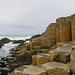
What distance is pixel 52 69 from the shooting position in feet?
9.04

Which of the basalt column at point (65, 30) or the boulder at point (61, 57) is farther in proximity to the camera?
the basalt column at point (65, 30)

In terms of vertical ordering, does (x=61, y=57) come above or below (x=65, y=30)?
below

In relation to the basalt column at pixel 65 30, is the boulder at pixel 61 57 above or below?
below

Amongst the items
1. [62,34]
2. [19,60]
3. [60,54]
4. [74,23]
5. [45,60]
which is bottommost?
[19,60]

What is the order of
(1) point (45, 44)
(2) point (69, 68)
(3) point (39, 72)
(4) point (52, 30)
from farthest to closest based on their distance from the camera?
(4) point (52, 30) → (1) point (45, 44) → (2) point (69, 68) → (3) point (39, 72)

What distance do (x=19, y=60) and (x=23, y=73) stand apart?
778 cm

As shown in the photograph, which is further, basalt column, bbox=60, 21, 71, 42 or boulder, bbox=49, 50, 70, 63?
basalt column, bbox=60, 21, 71, 42

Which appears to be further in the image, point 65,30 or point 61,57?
point 65,30

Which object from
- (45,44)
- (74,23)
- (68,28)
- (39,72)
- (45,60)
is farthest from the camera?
(45,44)

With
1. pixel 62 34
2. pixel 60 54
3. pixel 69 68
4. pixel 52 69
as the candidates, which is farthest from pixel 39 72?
pixel 62 34

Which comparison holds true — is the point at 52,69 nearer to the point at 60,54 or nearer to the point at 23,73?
the point at 23,73

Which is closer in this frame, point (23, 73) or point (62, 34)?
point (23, 73)

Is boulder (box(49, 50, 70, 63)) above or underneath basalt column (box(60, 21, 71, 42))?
underneath

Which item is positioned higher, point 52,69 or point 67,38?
point 67,38
